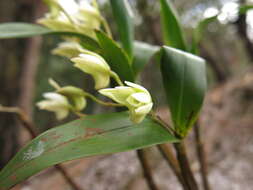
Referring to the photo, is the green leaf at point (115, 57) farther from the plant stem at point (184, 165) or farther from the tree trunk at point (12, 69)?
the tree trunk at point (12, 69)

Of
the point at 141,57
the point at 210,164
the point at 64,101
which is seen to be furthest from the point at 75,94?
the point at 210,164

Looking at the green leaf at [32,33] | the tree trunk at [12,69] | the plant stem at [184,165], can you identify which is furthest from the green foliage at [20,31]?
the tree trunk at [12,69]

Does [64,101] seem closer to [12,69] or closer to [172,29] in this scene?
[172,29]

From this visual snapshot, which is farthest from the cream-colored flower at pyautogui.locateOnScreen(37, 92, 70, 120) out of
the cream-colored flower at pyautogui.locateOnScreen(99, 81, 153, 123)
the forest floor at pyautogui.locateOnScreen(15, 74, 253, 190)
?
the forest floor at pyautogui.locateOnScreen(15, 74, 253, 190)

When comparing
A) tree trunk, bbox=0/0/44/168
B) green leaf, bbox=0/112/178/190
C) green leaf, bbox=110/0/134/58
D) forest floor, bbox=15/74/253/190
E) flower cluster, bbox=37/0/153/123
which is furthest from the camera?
tree trunk, bbox=0/0/44/168

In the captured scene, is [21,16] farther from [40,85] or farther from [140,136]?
[40,85]

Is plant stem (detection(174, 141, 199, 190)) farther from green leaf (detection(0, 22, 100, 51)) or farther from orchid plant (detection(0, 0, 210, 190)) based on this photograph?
green leaf (detection(0, 22, 100, 51))

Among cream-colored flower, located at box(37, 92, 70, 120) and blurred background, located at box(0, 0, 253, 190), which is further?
blurred background, located at box(0, 0, 253, 190)
